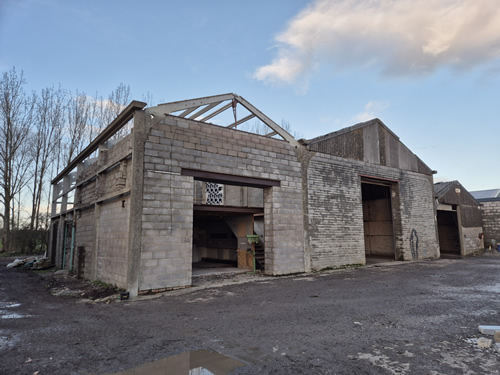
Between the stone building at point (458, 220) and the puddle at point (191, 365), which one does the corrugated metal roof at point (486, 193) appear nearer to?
the stone building at point (458, 220)

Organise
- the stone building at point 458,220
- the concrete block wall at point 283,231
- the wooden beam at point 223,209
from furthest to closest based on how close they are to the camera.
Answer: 1. the stone building at point 458,220
2. the wooden beam at point 223,209
3. the concrete block wall at point 283,231

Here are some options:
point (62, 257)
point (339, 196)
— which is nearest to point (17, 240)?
point (62, 257)

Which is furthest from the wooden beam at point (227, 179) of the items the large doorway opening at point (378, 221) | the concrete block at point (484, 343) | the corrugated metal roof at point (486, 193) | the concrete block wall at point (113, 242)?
the corrugated metal roof at point (486, 193)

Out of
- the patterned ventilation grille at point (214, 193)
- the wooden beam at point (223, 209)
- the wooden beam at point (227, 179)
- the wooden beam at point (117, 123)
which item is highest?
the wooden beam at point (117, 123)

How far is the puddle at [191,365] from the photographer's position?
3154 millimetres

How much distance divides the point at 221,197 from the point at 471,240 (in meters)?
17.1

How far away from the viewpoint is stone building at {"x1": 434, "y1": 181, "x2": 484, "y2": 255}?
63.9ft

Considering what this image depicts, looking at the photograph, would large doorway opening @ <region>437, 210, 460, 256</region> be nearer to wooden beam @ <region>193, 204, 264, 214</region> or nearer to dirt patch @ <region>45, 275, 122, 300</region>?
wooden beam @ <region>193, 204, 264, 214</region>

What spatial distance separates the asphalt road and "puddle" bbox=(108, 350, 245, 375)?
0.31 ft

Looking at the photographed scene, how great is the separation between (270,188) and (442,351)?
7663 millimetres

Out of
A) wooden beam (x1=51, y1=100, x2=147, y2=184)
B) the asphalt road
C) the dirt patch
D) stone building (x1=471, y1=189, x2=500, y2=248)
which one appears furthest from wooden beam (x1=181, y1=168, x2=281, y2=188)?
stone building (x1=471, y1=189, x2=500, y2=248)

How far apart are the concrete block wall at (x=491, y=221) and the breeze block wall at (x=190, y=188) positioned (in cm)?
1826

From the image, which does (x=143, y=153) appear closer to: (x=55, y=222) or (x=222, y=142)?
(x=222, y=142)

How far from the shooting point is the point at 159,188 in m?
8.16
